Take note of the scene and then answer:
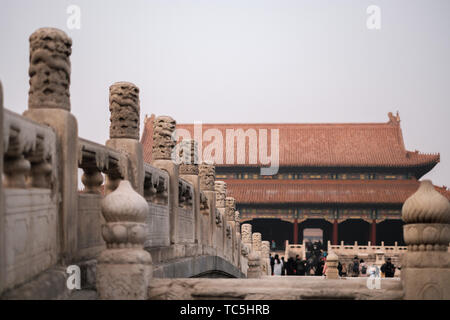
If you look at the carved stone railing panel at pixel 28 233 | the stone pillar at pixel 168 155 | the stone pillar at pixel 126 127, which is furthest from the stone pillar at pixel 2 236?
the stone pillar at pixel 168 155

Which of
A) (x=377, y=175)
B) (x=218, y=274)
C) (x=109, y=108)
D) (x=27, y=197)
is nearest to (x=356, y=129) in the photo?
(x=377, y=175)

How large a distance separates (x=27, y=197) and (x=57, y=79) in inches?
48.7

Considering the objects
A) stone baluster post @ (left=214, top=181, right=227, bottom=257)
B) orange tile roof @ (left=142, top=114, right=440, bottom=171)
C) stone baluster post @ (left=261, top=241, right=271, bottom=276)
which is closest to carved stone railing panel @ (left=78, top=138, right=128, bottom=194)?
stone baluster post @ (left=214, top=181, right=227, bottom=257)

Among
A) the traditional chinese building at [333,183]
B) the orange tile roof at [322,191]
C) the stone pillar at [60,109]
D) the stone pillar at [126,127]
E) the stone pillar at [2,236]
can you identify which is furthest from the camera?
the traditional chinese building at [333,183]

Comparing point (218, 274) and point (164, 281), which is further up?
point (164, 281)

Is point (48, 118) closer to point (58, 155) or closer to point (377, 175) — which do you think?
point (58, 155)

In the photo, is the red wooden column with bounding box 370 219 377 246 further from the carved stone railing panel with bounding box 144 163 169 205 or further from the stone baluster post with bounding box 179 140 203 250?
the carved stone railing panel with bounding box 144 163 169 205

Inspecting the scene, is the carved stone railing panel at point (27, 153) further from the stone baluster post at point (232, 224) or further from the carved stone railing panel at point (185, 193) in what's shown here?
the stone baluster post at point (232, 224)

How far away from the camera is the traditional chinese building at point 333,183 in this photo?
118 ft

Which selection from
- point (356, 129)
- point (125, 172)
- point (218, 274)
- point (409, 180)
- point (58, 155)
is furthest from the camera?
point (356, 129)

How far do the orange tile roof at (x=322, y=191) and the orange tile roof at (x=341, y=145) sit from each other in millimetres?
1167

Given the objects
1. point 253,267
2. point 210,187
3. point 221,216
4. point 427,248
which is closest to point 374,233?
point 253,267

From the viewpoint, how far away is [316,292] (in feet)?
14.6

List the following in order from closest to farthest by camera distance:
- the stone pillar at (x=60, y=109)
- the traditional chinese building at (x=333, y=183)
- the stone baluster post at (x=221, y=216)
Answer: the stone pillar at (x=60, y=109), the stone baluster post at (x=221, y=216), the traditional chinese building at (x=333, y=183)
